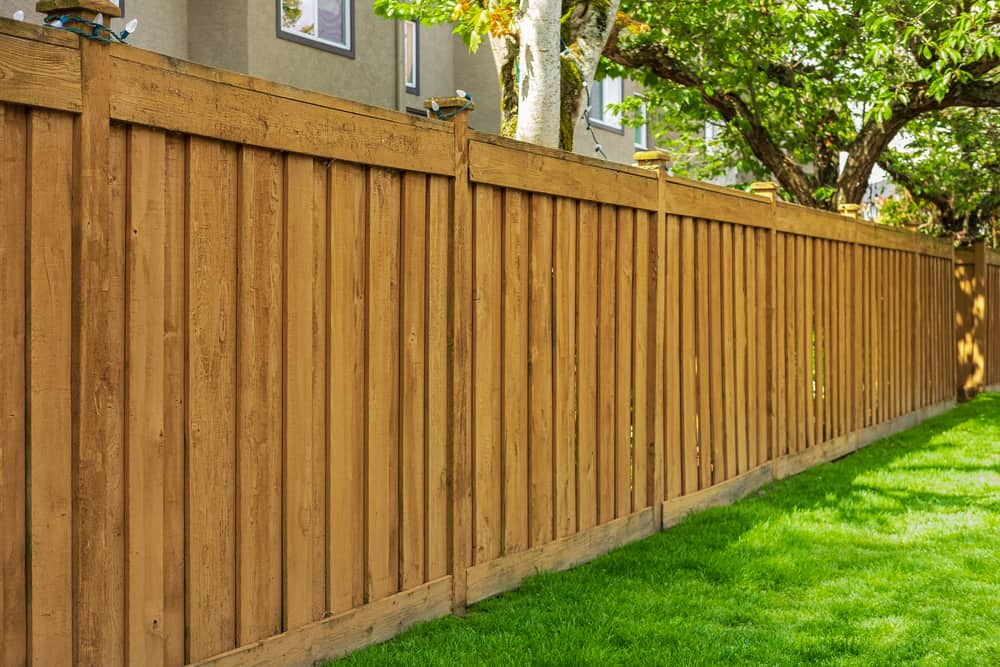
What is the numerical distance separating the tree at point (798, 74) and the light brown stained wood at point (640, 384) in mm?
6629

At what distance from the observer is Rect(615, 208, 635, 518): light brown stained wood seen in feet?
20.0

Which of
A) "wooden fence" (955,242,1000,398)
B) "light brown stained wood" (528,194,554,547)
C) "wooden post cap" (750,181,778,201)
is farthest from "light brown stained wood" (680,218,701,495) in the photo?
"wooden fence" (955,242,1000,398)

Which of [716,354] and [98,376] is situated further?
[716,354]

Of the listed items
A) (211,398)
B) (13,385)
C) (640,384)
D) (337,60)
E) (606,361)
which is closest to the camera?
(13,385)

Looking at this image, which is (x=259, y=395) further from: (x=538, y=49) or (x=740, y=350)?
(x=740, y=350)

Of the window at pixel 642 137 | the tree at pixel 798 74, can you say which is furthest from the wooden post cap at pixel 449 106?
the window at pixel 642 137

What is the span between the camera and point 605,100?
69.3 ft

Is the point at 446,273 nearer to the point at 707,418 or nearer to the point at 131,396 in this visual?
the point at 131,396

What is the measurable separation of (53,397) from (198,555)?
2.42ft

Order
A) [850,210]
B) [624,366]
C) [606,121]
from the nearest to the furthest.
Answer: [624,366] → [850,210] → [606,121]

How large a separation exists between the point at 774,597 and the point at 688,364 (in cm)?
194

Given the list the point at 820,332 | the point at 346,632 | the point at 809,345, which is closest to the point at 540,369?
the point at 346,632

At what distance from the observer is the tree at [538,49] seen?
282 inches

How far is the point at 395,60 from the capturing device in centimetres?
1348
